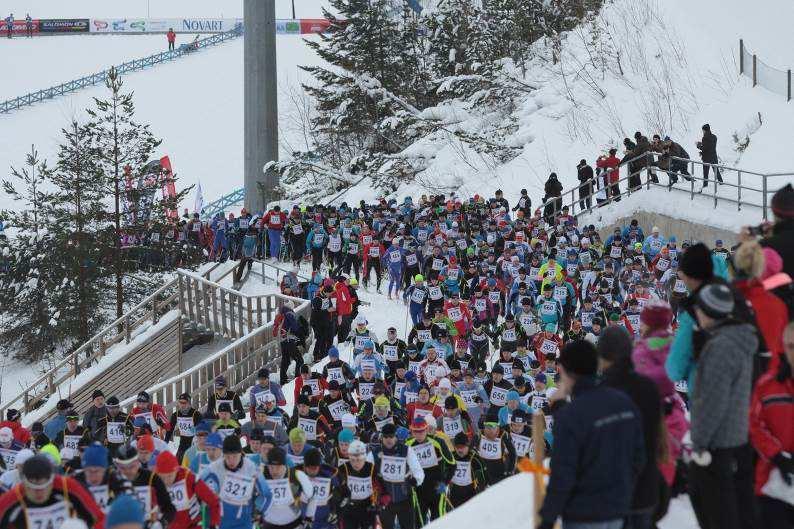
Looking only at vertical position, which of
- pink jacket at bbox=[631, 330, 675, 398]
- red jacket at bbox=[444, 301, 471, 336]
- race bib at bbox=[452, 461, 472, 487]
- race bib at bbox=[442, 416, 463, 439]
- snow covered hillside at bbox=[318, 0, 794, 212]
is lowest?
race bib at bbox=[452, 461, 472, 487]

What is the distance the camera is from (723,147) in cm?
2986

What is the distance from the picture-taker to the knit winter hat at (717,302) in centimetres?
559

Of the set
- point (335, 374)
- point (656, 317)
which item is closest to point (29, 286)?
point (335, 374)

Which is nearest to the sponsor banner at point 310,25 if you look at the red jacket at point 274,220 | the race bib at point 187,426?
the red jacket at point 274,220

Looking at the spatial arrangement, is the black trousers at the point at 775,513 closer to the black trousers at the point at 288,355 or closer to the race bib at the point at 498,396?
the race bib at the point at 498,396

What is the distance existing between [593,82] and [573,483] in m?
38.5

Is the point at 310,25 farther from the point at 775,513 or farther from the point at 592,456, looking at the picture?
the point at 592,456

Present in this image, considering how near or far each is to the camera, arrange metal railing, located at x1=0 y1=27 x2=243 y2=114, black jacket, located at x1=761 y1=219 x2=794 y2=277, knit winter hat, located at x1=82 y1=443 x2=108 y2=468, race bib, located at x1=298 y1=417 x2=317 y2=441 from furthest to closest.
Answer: metal railing, located at x1=0 y1=27 x2=243 y2=114, race bib, located at x1=298 y1=417 x2=317 y2=441, knit winter hat, located at x1=82 y1=443 x2=108 y2=468, black jacket, located at x1=761 y1=219 x2=794 y2=277

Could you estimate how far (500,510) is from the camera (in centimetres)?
854

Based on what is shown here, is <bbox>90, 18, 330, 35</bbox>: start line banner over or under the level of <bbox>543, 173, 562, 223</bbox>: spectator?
over

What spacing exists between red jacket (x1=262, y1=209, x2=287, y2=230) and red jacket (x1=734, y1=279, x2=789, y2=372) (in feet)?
71.8

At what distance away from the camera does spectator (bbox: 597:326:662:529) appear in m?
5.59

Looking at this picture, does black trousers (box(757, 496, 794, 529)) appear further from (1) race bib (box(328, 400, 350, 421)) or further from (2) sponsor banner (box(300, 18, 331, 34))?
(2) sponsor banner (box(300, 18, 331, 34))

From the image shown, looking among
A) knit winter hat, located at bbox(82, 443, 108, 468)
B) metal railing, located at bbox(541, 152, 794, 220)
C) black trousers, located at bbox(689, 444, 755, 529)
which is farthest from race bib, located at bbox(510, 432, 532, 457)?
metal railing, located at bbox(541, 152, 794, 220)
